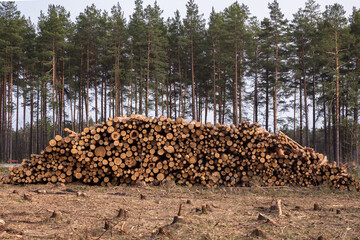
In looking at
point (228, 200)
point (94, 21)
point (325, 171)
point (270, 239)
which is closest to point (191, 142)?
point (228, 200)

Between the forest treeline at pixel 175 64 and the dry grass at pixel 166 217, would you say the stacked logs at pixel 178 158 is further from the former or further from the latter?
the forest treeline at pixel 175 64

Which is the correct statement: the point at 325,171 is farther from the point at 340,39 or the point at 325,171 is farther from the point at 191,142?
the point at 340,39

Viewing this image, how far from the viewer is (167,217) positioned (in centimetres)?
441

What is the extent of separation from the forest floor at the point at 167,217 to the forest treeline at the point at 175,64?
743 inches

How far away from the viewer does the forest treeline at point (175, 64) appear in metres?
24.5

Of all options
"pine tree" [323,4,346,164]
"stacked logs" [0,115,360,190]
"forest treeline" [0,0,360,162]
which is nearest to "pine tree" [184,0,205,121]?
"forest treeline" [0,0,360,162]

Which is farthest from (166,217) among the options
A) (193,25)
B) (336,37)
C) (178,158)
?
(193,25)

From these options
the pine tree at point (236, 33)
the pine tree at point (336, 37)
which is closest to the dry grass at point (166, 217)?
the pine tree at point (336, 37)

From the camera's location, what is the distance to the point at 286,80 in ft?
89.3

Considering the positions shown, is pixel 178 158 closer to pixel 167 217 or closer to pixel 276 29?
pixel 167 217

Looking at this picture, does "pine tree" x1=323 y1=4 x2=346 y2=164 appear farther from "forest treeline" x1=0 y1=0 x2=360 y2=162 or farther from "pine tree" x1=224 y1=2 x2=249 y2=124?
"pine tree" x1=224 y1=2 x2=249 y2=124

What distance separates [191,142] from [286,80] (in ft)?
71.0

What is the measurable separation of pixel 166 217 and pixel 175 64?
1032 inches

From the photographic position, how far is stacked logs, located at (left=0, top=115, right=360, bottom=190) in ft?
26.0
